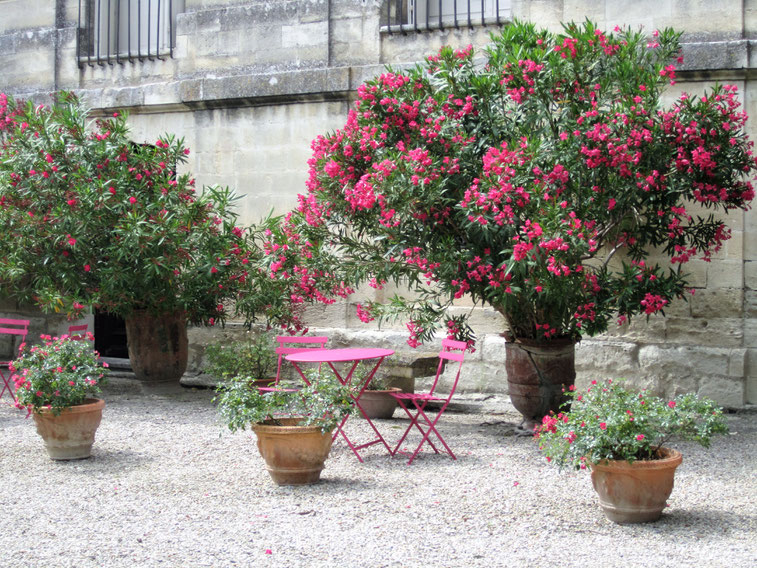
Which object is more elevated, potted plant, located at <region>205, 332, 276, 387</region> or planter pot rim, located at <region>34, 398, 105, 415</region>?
potted plant, located at <region>205, 332, 276, 387</region>

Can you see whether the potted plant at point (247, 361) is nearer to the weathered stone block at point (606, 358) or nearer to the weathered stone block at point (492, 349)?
the weathered stone block at point (492, 349)

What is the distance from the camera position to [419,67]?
22.2 feet

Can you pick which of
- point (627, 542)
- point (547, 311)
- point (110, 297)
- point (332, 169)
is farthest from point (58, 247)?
point (627, 542)

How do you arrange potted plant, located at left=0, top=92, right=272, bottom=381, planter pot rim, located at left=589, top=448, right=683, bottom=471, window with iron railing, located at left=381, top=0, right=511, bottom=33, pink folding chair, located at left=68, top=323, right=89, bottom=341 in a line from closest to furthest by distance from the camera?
planter pot rim, located at left=589, top=448, right=683, bottom=471, pink folding chair, located at left=68, top=323, right=89, bottom=341, potted plant, located at left=0, top=92, right=272, bottom=381, window with iron railing, located at left=381, top=0, right=511, bottom=33

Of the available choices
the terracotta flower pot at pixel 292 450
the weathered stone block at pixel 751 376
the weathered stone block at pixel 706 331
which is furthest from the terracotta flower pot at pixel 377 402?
the weathered stone block at pixel 751 376

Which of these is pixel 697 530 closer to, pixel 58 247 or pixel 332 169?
pixel 332 169

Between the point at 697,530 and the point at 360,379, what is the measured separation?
137 inches

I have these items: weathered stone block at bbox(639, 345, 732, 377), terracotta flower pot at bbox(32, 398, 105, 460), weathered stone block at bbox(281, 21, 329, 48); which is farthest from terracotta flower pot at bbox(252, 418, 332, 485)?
weathered stone block at bbox(281, 21, 329, 48)

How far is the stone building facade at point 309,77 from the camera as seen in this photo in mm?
7543

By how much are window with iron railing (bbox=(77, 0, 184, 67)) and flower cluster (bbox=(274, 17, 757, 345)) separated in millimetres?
4176

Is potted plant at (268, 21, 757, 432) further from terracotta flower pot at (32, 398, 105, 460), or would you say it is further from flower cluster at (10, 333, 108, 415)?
terracotta flower pot at (32, 398, 105, 460)

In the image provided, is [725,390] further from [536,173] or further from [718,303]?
[536,173]

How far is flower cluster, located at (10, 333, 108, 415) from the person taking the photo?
19.3 ft

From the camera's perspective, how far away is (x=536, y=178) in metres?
6.06
